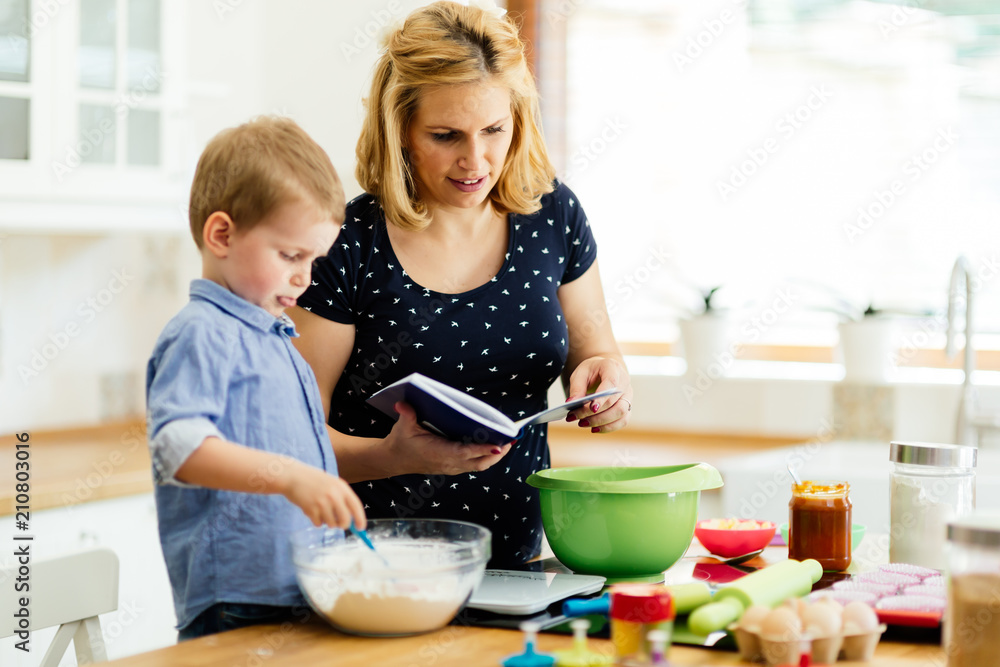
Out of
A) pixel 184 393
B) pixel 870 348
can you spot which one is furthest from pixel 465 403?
pixel 870 348

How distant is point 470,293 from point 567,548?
1.35 ft

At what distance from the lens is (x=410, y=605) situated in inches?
43.5

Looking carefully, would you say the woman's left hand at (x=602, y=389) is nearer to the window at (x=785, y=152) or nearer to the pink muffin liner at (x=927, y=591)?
the pink muffin liner at (x=927, y=591)

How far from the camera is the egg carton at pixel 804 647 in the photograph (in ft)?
3.26

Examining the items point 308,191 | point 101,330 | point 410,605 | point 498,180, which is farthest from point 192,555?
point 101,330
